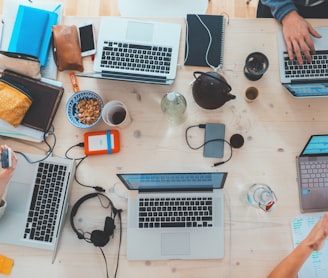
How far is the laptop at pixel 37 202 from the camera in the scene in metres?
1.07

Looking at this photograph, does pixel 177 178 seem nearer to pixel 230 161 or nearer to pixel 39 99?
pixel 230 161

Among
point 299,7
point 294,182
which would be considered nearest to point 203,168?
point 294,182

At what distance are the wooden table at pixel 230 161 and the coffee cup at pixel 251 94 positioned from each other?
0.08 ft

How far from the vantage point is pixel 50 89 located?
1165 mm

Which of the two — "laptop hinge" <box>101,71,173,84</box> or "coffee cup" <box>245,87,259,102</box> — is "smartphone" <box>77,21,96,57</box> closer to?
"laptop hinge" <box>101,71,173,84</box>

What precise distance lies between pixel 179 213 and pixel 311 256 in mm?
466

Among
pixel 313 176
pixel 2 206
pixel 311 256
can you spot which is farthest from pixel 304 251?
pixel 2 206

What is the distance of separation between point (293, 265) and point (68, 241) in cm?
75

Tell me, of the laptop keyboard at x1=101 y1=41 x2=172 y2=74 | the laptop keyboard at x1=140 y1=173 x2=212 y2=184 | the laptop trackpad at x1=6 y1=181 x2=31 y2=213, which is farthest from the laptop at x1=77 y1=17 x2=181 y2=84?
the laptop trackpad at x1=6 y1=181 x2=31 y2=213

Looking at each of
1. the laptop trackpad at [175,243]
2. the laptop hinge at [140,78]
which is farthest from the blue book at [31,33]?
the laptop trackpad at [175,243]

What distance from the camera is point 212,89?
1.01m

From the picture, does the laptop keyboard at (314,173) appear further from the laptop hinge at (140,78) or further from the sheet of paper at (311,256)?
the laptop hinge at (140,78)

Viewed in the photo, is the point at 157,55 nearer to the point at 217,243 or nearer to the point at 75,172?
the point at 75,172

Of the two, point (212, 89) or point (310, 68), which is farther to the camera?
point (310, 68)
